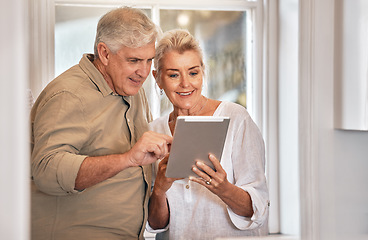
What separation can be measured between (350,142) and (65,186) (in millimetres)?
615

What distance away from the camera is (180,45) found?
42.8 inches

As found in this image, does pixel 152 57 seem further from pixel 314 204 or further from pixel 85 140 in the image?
pixel 314 204

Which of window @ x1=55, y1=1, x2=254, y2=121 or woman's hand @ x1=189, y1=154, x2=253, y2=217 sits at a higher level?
window @ x1=55, y1=1, x2=254, y2=121

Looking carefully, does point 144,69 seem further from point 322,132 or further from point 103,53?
point 322,132

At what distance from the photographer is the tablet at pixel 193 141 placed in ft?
2.92

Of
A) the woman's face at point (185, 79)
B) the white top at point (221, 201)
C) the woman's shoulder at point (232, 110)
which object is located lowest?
the white top at point (221, 201)

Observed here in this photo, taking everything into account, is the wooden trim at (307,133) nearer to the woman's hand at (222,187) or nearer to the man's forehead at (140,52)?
the woman's hand at (222,187)

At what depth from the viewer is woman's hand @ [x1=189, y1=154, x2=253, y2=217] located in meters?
0.98
